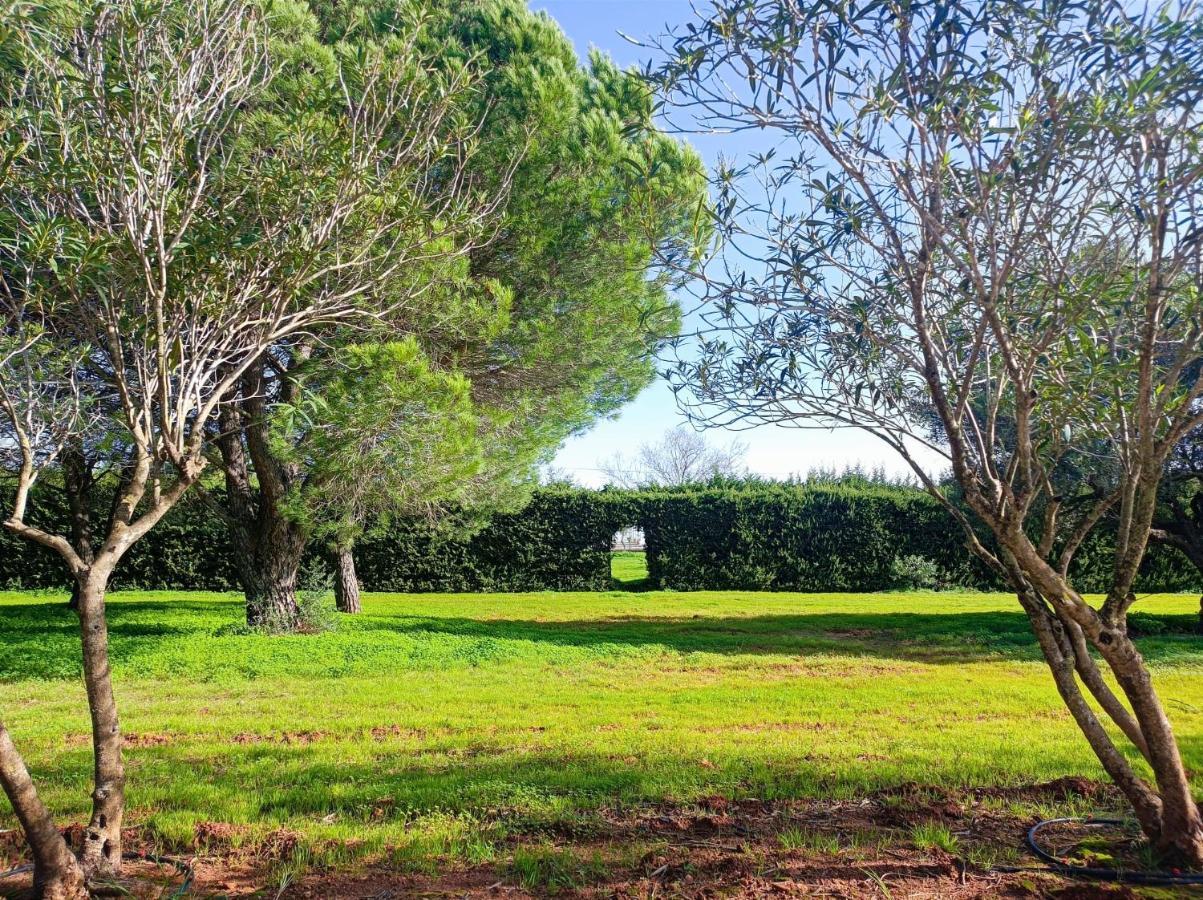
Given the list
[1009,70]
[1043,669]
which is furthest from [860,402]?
[1043,669]

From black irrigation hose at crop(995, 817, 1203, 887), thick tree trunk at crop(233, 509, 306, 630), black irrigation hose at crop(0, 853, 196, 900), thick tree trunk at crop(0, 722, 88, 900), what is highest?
thick tree trunk at crop(233, 509, 306, 630)

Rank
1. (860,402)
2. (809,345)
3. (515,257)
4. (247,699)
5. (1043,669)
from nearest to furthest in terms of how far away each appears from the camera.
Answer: (860,402), (809,345), (247,699), (1043,669), (515,257)

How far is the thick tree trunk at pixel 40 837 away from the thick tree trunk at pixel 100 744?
0.79 feet

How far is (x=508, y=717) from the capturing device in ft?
22.8

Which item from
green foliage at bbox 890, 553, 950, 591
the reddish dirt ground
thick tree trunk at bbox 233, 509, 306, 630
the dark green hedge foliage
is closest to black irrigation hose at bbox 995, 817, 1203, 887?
the reddish dirt ground

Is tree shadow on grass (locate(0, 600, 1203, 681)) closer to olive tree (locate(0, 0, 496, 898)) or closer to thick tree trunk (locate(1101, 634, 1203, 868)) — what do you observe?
olive tree (locate(0, 0, 496, 898))

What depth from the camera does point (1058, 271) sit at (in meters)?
3.19

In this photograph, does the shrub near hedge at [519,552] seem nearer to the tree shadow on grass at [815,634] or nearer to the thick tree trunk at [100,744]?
the tree shadow on grass at [815,634]

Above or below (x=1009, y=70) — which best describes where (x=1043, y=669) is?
below

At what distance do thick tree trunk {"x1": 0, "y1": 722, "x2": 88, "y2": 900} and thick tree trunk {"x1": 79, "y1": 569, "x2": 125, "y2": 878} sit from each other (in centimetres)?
24

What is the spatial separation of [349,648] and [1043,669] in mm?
8546

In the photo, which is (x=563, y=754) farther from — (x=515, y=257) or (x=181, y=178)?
(x=515, y=257)

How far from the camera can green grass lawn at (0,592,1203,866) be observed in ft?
→ 14.7

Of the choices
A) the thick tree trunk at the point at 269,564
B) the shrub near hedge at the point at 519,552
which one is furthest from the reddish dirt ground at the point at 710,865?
the shrub near hedge at the point at 519,552
